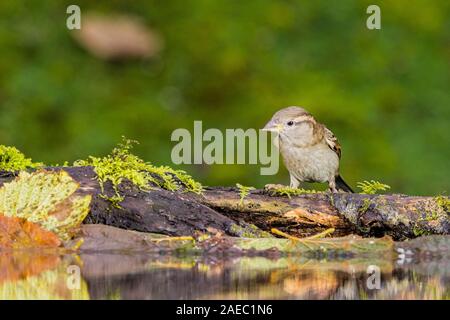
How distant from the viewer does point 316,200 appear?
21.6ft

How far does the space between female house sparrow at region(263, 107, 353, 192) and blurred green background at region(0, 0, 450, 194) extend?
2.15 meters

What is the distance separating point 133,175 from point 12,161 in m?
0.70

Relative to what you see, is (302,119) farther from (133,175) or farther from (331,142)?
(133,175)

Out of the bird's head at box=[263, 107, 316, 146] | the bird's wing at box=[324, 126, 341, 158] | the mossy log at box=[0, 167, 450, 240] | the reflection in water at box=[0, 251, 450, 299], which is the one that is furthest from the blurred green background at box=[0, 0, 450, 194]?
the reflection in water at box=[0, 251, 450, 299]

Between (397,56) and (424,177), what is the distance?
167 cm

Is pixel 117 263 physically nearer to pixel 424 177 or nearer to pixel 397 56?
pixel 424 177

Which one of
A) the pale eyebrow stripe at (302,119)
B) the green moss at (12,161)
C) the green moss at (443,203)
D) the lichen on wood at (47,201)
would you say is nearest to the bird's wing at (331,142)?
the pale eyebrow stripe at (302,119)

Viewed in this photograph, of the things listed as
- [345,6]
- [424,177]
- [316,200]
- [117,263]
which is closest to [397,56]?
[345,6]

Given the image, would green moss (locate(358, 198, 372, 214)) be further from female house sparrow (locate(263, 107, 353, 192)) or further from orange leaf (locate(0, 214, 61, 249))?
orange leaf (locate(0, 214, 61, 249))

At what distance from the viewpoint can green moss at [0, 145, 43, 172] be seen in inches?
250

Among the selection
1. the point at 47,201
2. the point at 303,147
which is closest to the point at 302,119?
the point at 303,147

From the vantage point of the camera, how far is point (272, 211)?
6.47 metres

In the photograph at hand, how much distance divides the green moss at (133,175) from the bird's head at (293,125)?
131 centimetres

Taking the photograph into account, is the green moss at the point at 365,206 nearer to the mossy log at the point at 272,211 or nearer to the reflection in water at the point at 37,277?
the mossy log at the point at 272,211
